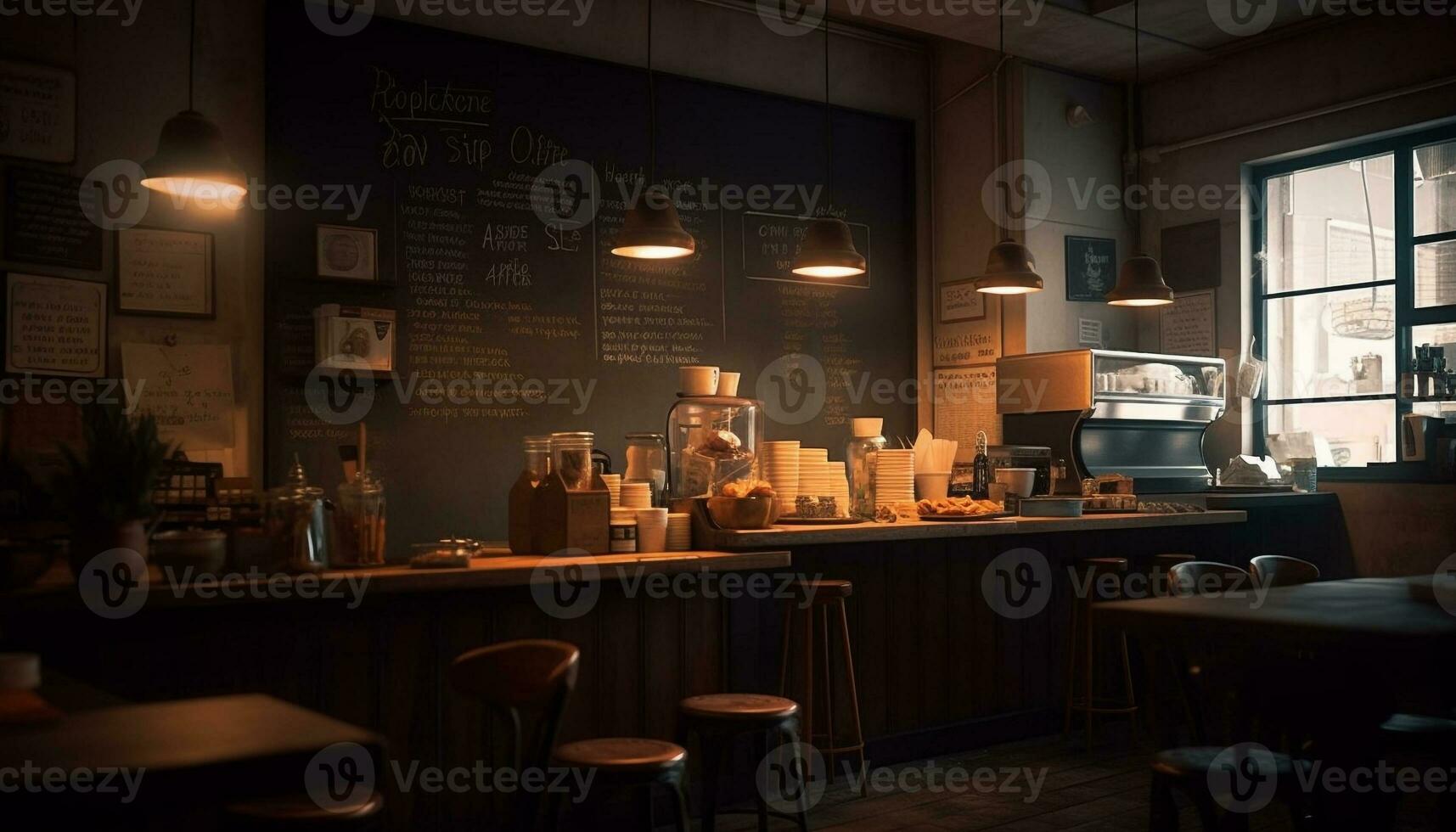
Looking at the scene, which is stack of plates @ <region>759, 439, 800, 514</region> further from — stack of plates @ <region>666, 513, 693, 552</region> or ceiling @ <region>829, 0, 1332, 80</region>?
ceiling @ <region>829, 0, 1332, 80</region>

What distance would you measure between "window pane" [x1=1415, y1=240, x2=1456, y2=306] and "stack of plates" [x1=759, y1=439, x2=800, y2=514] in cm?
370

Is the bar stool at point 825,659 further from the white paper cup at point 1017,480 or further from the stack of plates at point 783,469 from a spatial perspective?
the white paper cup at point 1017,480

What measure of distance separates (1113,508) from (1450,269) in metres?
2.27

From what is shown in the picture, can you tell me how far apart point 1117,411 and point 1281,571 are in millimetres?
2548

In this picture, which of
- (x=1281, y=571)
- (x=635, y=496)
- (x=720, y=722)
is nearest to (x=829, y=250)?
(x=635, y=496)

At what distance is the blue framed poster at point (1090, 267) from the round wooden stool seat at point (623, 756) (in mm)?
5021

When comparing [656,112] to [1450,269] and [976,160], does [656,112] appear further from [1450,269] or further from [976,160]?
[1450,269]

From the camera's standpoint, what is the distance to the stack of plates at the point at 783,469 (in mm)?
4980

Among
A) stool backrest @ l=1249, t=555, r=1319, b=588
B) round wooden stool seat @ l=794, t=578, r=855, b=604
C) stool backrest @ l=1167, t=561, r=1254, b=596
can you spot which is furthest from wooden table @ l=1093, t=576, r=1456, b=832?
round wooden stool seat @ l=794, t=578, r=855, b=604

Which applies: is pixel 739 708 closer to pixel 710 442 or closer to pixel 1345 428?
pixel 710 442

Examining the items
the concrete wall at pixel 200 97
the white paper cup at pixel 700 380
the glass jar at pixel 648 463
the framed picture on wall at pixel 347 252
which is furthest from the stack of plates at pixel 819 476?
the concrete wall at pixel 200 97

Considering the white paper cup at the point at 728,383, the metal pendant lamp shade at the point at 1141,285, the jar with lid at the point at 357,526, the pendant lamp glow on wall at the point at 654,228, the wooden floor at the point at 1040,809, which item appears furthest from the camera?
the metal pendant lamp shade at the point at 1141,285

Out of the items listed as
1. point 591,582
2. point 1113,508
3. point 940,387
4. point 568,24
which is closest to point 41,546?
point 591,582

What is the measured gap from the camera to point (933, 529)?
4.80m
